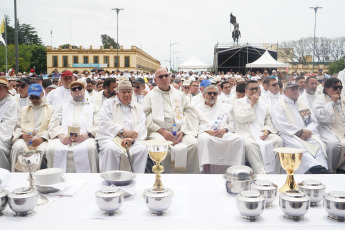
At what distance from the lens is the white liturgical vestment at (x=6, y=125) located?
5.13 metres

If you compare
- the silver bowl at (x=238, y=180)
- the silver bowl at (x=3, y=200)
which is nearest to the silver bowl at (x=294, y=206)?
the silver bowl at (x=238, y=180)

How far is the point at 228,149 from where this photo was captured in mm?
5379

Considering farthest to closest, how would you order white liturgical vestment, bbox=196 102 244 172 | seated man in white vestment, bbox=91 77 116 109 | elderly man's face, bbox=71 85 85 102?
seated man in white vestment, bbox=91 77 116 109 < elderly man's face, bbox=71 85 85 102 < white liturgical vestment, bbox=196 102 244 172

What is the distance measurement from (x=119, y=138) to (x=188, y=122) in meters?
1.28

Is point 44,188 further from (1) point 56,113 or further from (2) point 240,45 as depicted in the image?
(2) point 240,45

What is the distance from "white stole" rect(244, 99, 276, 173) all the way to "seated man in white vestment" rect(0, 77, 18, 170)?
12.9 feet

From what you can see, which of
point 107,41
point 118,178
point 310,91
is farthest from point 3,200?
point 107,41

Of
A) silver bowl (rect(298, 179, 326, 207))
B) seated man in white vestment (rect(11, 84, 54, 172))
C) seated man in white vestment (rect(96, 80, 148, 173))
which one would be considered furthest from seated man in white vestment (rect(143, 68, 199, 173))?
silver bowl (rect(298, 179, 326, 207))

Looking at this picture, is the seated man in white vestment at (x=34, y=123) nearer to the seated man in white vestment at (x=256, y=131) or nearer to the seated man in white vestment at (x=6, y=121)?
the seated man in white vestment at (x=6, y=121)

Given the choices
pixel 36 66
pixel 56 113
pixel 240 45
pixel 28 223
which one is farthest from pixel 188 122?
pixel 36 66

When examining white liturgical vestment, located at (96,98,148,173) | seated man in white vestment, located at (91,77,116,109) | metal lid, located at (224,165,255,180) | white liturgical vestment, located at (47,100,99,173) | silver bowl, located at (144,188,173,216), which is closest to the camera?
silver bowl, located at (144,188,173,216)

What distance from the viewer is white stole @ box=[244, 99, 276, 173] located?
5285 millimetres

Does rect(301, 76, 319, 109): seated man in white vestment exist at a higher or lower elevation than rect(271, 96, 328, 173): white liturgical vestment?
higher

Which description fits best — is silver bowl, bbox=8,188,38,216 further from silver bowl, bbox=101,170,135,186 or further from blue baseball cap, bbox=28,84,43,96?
blue baseball cap, bbox=28,84,43,96
